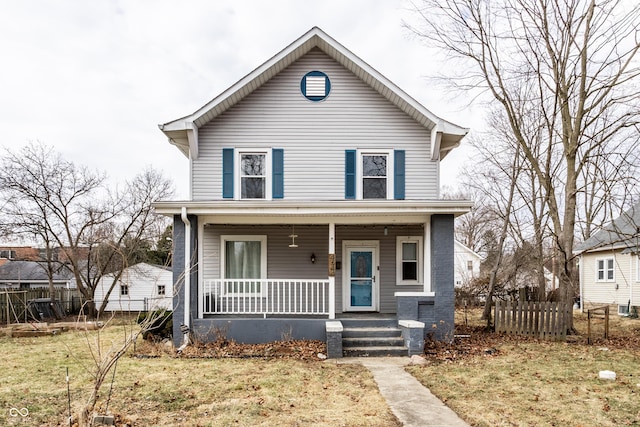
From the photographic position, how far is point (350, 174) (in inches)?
486

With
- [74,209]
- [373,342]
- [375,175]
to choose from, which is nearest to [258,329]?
[373,342]

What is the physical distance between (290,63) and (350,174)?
3.49 meters

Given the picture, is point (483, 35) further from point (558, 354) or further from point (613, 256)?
point (613, 256)

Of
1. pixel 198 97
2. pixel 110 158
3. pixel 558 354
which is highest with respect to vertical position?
pixel 198 97

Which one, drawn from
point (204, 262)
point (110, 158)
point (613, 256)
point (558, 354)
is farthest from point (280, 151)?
point (110, 158)

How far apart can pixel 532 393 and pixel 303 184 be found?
7611 mm

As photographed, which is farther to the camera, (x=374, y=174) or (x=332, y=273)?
(x=374, y=174)

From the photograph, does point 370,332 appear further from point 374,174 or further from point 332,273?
point 374,174

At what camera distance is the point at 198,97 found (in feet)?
74.9

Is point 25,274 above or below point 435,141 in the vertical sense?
below

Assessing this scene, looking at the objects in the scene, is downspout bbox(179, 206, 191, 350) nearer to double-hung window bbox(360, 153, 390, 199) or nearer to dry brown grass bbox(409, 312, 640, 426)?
double-hung window bbox(360, 153, 390, 199)

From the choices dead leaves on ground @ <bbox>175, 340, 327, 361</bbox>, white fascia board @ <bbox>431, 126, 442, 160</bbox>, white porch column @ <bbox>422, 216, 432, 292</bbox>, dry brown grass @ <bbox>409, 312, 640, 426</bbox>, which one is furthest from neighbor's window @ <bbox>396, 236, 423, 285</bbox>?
dead leaves on ground @ <bbox>175, 340, 327, 361</bbox>

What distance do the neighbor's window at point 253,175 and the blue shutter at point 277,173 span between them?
0.94 ft

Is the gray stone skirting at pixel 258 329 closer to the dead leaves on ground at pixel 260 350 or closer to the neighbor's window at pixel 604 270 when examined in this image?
the dead leaves on ground at pixel 260 350
